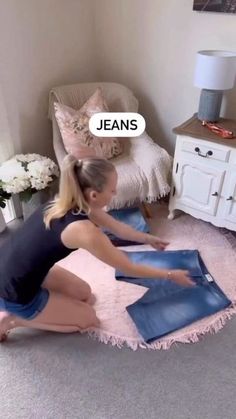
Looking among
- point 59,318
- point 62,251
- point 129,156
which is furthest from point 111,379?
point 129,156

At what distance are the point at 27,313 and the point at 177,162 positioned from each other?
3.75ft

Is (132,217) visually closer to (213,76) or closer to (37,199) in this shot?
(37,199)

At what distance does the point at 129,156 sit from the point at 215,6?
36.6 inches

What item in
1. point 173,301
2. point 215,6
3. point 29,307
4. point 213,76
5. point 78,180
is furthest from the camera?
point 215,6

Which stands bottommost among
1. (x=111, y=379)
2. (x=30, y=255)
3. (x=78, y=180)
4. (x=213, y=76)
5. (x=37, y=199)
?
(x=111, y=379)

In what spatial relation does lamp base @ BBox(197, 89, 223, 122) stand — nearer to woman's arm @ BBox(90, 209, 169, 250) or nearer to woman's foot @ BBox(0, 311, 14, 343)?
woman's arm @ BBox(90, 209, 169, 250)

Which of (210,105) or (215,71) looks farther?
(210,105)

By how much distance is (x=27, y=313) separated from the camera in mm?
1241

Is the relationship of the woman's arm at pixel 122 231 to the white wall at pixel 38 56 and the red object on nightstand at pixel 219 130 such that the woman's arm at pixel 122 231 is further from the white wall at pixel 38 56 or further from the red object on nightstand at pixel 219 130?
the white wall at pixel 38 56

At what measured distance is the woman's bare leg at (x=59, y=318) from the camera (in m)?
1.29

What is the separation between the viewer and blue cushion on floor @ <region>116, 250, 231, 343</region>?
144 centimetres

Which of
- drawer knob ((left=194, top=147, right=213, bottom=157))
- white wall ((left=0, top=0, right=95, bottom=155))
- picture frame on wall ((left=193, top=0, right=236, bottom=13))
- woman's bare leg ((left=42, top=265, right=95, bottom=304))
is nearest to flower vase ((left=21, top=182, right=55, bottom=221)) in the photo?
white wall ((left=0, top=0, right=95, bottom=155))

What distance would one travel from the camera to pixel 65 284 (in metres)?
1.40

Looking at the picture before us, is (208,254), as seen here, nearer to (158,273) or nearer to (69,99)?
(158,273)
